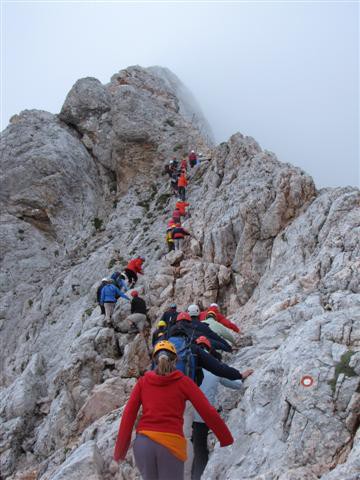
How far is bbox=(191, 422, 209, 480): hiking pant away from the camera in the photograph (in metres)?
7.93

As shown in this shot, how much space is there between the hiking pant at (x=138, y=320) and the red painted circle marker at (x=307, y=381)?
40.1 feet

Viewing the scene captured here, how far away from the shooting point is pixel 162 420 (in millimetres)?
5434

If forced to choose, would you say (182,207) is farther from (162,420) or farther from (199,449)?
(162,420)

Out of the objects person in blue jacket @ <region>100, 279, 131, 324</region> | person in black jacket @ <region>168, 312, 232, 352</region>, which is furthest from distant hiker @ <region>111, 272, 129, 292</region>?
person in black jacket @ <region>168, 312, 232, 352</region>

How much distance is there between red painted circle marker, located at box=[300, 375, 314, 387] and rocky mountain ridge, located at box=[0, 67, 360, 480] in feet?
0.24

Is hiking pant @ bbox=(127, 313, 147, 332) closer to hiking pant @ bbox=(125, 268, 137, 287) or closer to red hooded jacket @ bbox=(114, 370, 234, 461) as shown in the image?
hiking pant @ bbox=(125, 268, 137, 287)

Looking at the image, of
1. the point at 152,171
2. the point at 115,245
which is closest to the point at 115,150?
the point at 152,171

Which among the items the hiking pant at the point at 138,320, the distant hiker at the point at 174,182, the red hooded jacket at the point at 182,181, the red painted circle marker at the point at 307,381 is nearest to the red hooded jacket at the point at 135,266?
the hiking pant at the point at 138,320

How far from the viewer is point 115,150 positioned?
42.3 meters

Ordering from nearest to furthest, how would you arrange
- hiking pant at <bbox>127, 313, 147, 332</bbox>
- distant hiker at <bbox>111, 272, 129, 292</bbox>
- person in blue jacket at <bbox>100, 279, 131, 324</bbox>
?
hiking pant at <bbox>127, 313, 147, 332</bbox>
person in blue jacket at <bbox>100, 279, 131, 324</bbox>
distant hiker at <bbox>111, 272, 129, 292</bbox>

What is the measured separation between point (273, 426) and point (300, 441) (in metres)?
0.92

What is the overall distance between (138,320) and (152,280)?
402 centimetres

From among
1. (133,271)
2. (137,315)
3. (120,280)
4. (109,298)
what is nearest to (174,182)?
(133,271)

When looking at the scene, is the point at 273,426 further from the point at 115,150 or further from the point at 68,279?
the point at 115,150
